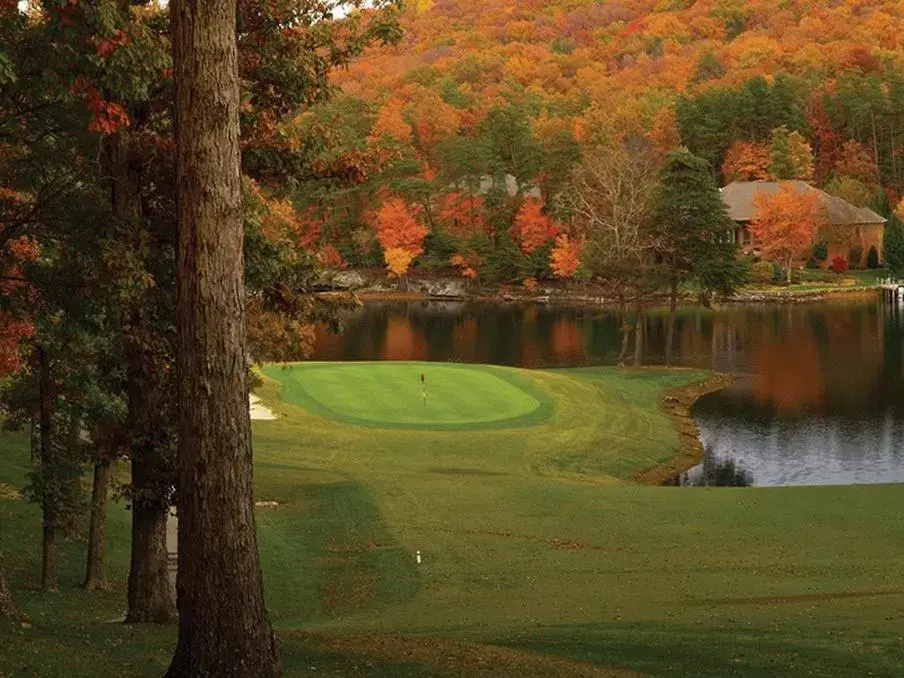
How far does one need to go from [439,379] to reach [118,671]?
35384 millimetres

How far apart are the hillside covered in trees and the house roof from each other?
426 centimetres

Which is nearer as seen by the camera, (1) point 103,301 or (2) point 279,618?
(1) point 103,301

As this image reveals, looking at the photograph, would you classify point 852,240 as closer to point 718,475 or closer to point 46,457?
point 718,475

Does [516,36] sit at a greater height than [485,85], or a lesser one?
greater

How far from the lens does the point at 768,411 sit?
46.3m

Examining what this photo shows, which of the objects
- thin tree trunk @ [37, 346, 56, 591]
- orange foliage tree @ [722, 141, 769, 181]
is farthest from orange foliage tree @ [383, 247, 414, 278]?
thin tree trunk @ [37, 346, 56, 591]

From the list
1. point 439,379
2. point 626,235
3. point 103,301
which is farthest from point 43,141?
point 626,235

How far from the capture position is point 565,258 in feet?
326

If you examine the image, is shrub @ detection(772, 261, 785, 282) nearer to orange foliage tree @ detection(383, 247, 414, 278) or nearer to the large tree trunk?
orange foliage tree @ detection(383, 247, 414, 278)

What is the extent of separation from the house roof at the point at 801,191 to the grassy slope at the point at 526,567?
7395cm

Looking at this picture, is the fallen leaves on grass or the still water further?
the still water

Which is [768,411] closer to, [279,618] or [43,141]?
[279,618]

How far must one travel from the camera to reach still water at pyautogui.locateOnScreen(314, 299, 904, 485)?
125 ft

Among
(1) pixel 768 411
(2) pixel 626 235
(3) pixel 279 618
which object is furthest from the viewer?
(2) pixel 626 235
